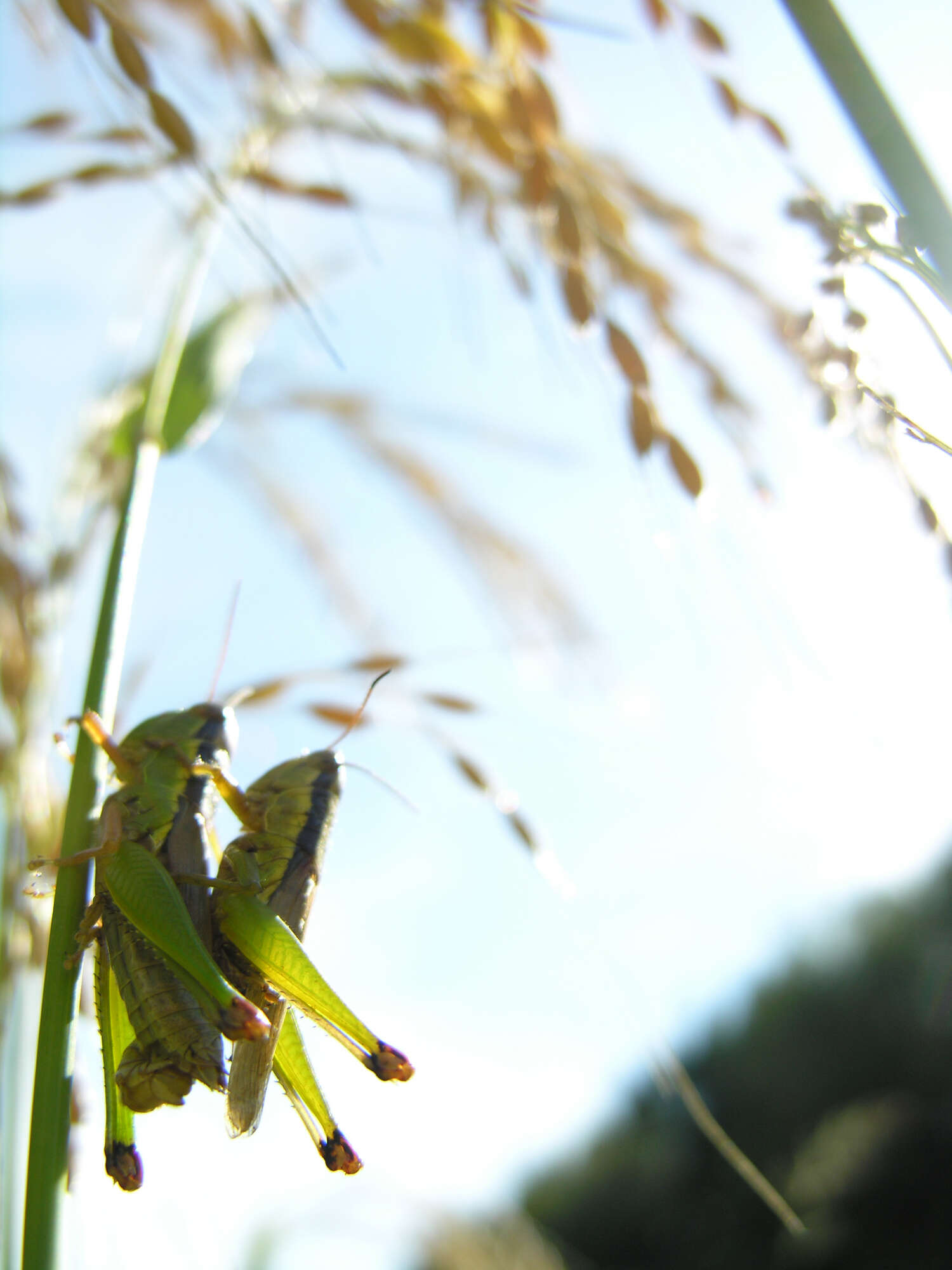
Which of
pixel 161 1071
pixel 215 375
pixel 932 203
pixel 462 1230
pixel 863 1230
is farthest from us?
pixel 863 1230

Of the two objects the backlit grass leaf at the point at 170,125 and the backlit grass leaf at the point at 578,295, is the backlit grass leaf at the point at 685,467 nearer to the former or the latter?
the backlit grass leaf at the point at 578,295

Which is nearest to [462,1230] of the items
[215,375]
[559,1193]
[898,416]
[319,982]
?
[319,982]

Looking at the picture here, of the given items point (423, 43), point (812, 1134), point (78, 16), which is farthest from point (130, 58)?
point (812, 1134)

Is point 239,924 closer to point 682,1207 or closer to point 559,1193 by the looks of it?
point 682,1207

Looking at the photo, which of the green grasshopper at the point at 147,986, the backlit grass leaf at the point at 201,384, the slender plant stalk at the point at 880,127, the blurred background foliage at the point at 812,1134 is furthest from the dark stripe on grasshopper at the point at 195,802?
the blurred background foliage at the point at 812,1134

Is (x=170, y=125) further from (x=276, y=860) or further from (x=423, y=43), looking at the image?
(x=276, y=860)

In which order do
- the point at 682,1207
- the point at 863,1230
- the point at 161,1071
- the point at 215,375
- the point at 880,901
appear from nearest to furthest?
the point at 161,1071 < the point at 215,375 < the point at 863,1230 < the point at 682,1207 < the point at 880,901

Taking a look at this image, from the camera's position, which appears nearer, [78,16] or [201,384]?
[78,16]
